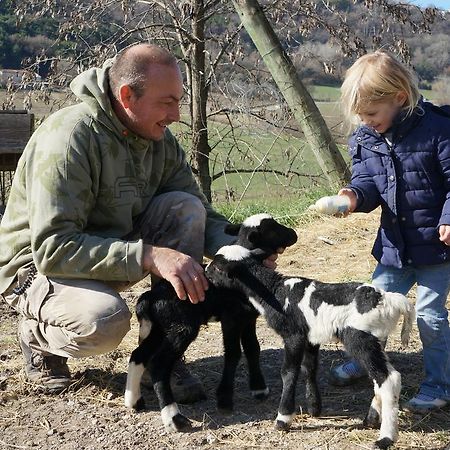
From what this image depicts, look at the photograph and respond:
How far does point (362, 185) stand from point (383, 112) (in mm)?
406

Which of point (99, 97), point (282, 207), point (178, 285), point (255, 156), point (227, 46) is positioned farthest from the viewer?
point (255, 156)

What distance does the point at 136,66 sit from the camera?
13.3 ft

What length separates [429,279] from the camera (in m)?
3.99

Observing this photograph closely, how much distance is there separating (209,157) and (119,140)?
646 centimetres

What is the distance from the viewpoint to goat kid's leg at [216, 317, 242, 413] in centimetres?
391

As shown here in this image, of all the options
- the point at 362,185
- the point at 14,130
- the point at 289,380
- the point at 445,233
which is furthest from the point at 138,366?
the point at 14,130

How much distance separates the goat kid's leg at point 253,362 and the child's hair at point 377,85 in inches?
48.2

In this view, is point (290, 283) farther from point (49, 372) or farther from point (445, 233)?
point (49, 372)

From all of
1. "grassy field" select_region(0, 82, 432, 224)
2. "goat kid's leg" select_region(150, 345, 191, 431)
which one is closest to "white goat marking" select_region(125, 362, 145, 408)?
"goat kid's leg" select_region(150, 345, 191, 431)

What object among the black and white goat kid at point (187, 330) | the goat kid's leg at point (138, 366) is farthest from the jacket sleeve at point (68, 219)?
the goat kid's leg at point (138, 366)

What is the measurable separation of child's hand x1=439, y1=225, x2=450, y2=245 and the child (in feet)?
0.24

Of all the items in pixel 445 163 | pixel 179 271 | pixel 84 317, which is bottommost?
pixel 84 317

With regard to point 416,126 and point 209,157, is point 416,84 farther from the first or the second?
point 209,157

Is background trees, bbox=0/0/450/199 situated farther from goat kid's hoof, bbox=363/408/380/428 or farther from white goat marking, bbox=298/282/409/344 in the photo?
goat kid's hoof, bbox=363/408/380/428
